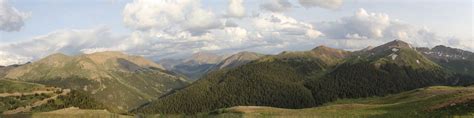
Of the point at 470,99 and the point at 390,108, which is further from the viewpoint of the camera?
the point at 390,108

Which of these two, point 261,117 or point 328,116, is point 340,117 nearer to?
point 328,116

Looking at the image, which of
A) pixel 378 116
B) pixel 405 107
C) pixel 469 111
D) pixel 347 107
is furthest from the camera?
pixel 347 107

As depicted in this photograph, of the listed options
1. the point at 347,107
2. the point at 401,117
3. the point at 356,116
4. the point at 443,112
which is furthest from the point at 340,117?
the point at 347,107

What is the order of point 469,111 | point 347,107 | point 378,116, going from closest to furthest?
point 469,111 < point 378,116 < point 347,107

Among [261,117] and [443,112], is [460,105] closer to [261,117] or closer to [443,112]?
[443,112]

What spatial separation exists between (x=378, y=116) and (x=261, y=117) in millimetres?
26454

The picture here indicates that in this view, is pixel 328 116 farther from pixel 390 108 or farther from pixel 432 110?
pixel 432 110

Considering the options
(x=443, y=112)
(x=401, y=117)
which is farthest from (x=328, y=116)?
(x=443, y=112)

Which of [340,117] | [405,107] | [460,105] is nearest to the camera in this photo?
[460,105]

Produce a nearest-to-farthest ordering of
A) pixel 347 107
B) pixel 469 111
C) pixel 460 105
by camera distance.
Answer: pixel 469 111 → pixel 460 105 → pixel 347 107

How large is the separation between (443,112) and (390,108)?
28.5m

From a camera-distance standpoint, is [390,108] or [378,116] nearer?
[378,116]

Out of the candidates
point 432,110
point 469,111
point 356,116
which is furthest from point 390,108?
point 469,111

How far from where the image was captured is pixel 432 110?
260 feet
